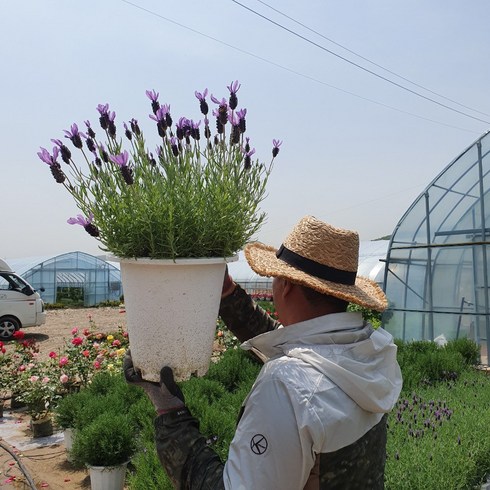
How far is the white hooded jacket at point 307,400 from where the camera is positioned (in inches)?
44.1

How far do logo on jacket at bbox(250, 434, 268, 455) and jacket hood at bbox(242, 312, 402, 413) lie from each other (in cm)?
20

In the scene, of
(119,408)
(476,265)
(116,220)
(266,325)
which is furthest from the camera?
(476,265)

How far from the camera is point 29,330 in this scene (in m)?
13.9

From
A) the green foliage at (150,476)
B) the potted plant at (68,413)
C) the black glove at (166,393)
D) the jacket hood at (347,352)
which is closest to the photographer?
the jacket hood at (347,352)

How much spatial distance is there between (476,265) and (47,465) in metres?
6.12

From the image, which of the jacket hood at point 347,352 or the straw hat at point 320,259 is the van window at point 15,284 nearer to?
the straw hat at point 320,259

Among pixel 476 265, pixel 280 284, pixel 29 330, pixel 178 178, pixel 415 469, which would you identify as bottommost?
pixel 29 330

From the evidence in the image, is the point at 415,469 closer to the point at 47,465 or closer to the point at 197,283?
the point at 197,283

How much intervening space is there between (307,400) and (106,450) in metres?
2.54

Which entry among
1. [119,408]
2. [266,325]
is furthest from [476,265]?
[266,325]

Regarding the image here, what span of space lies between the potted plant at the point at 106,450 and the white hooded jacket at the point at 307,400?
2327 mm

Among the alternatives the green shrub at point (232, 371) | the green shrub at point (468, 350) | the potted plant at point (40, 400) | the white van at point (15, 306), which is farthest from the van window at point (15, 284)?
the green shrub at point (468, 350)

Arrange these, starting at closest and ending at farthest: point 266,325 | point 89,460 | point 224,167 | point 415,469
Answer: point 224,167 → point 266,325 → point 415,469 → point 89,460

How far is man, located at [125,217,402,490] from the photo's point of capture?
113 cm
